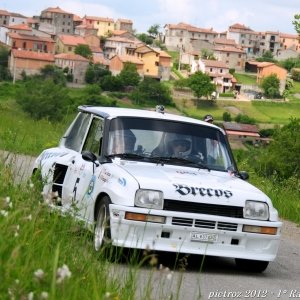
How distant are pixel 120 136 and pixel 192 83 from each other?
447 feet

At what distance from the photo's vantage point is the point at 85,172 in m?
9.21

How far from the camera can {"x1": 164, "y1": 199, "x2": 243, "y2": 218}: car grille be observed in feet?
26.7

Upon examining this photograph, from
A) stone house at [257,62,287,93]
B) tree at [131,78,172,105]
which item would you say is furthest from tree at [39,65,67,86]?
stone house at [257,62,287,93]

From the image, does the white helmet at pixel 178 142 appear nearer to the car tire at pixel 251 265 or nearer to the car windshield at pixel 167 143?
the car windshield at pixel 167 143

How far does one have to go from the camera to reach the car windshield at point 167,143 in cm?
926

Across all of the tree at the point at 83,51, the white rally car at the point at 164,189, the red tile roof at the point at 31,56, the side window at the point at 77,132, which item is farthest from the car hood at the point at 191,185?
the tree at the point at 83,51

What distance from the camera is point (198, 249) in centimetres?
812

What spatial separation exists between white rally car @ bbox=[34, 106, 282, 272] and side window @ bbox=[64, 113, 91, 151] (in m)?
0.04

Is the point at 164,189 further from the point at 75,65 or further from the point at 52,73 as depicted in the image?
the point at 75,65

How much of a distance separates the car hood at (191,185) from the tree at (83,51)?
165m

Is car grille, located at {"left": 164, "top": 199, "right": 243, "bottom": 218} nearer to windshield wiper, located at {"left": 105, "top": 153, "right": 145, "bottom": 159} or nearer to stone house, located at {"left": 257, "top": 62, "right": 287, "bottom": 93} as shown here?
windshield wiper, located at {"left": 105, "top": 153, "right": 145, "bottom": 159}

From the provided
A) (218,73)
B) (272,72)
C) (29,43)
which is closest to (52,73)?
(29,43)

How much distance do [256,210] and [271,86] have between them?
152 m

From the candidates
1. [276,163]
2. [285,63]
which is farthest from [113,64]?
[276,163]
